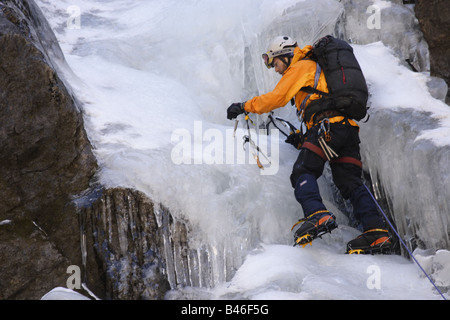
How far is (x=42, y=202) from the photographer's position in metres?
3.58

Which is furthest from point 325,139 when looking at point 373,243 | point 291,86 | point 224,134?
point 224,134

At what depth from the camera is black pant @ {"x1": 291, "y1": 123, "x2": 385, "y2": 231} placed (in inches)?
144

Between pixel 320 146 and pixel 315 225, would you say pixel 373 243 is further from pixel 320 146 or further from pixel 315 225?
pixel 320 146

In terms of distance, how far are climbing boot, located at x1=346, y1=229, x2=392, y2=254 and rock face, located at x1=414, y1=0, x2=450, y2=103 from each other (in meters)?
2.14

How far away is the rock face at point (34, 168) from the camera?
11.1 ft

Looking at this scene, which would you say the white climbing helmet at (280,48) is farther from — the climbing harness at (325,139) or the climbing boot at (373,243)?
the climbing boot at (373,243)

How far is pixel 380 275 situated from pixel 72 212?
2434 mm

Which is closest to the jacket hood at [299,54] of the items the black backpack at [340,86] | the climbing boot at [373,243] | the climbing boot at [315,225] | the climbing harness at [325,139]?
the black backpack at [340,86]

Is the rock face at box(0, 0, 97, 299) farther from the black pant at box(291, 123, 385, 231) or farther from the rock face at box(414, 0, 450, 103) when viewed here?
the rock face at box(414, 0, 450, 103)

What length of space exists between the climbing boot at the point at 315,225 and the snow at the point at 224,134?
18 centimetres

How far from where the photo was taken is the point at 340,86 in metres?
3.82

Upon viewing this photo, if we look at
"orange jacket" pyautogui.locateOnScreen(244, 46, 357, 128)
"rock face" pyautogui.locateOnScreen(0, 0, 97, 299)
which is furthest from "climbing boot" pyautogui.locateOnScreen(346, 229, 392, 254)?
"rock face" pyautogui.locateOnScreen(0, 0, 97, 299)
